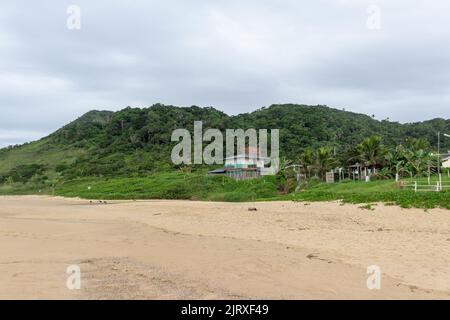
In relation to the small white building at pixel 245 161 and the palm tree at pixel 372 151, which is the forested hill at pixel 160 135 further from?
the palm tree at pixel 372 151

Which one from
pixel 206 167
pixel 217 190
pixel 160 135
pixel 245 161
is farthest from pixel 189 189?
pixel 160 135

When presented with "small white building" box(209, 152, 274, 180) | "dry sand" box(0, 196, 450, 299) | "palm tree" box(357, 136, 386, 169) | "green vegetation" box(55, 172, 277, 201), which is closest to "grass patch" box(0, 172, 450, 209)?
"green vegetation" box(55, 172, 277, 201)

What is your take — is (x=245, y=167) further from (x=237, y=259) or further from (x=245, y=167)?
(x=237, y=259)

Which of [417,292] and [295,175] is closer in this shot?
[417,292]

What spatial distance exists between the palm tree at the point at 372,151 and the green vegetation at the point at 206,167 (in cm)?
13

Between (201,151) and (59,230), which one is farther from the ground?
(201,151)

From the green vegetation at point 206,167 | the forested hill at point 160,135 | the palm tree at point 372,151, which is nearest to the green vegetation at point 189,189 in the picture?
the green vegetation at point 206,167

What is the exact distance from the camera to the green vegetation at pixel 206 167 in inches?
1816

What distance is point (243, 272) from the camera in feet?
29.3

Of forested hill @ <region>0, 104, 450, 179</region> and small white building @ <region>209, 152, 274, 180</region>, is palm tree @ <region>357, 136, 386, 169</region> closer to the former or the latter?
small white building @ <region>209, 152, 274, 180</region>

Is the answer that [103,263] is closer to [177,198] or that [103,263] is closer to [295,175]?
[177,198]
